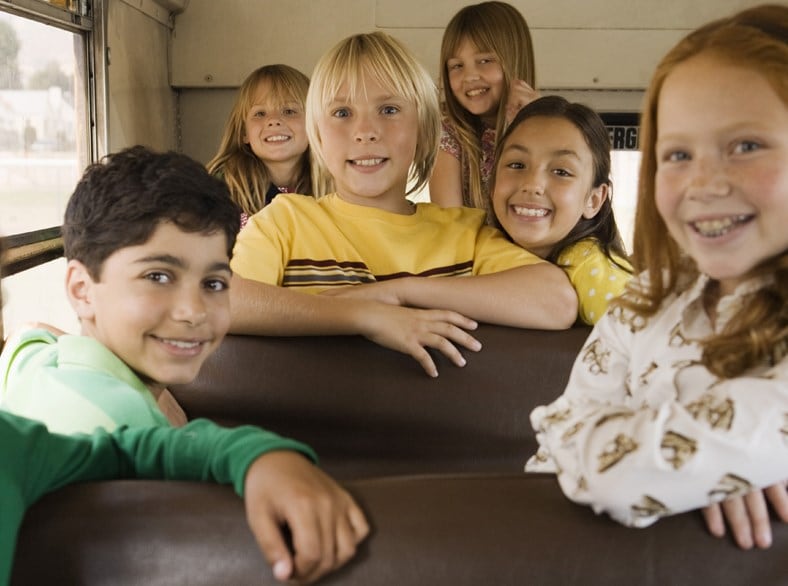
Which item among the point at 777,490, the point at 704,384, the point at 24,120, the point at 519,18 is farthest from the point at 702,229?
the point at 24,120

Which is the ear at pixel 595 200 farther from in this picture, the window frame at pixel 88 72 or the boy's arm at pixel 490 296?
the window frame at pixel 88 72

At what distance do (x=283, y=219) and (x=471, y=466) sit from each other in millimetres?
616

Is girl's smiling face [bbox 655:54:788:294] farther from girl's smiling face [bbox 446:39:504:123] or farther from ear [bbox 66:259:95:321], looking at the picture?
girl's smiling face [bbox 446:39:504:123]

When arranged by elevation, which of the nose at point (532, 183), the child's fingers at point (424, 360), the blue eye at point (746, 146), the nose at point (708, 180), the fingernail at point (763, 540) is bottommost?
the child's fingers at point (424, 360)

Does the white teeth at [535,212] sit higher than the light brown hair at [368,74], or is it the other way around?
the light brown hair at [368,74]

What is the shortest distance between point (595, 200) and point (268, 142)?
126 centimetres

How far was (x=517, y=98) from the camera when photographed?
249 cm

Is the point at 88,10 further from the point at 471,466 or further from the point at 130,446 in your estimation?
the point at 130,446

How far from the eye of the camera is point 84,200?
1266mm

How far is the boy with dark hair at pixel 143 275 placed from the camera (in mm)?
1182

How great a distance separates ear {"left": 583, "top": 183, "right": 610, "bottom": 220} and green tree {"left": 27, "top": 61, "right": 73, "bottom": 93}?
5.48ft

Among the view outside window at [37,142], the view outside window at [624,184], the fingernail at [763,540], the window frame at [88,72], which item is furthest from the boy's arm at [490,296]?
the view outside window at [624,184]

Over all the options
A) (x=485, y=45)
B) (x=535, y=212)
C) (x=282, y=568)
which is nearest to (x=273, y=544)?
(x=282, y=568)

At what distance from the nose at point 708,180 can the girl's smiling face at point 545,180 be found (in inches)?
39.1
